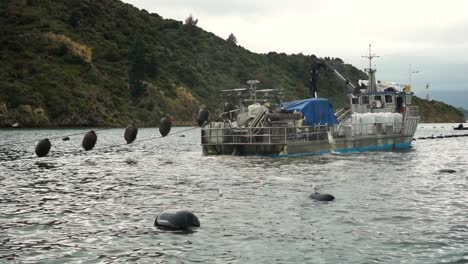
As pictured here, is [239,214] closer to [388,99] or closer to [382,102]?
[382,102]

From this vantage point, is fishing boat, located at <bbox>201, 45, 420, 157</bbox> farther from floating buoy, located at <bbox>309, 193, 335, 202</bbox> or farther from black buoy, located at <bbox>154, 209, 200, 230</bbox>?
black buoy, located at <bbox>154, 209, 200, 230</bbox>

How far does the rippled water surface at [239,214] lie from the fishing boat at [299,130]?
751cm

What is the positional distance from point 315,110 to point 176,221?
3525 cm

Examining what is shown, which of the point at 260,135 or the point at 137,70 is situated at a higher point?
the point at 137,70

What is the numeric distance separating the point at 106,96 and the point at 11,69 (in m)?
23.9

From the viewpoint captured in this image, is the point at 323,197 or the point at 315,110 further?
the point at 315,110

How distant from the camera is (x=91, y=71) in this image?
137250mm

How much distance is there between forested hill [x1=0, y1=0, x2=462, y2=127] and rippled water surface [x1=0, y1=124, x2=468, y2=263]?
8193 cm

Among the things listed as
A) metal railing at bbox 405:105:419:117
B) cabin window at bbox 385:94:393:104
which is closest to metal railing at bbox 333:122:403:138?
metal railing at bbox 405:105:419:117

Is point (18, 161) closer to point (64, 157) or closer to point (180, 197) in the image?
point (64, 157)

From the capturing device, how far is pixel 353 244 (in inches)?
643

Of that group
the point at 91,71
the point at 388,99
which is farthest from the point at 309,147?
the point at 91,71

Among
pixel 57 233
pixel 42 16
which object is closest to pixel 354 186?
pixel 57 233

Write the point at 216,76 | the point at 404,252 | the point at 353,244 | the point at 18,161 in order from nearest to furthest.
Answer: the point at 404,252 < the point at 353,244 < the point at 18,161 < the point at 216,76
